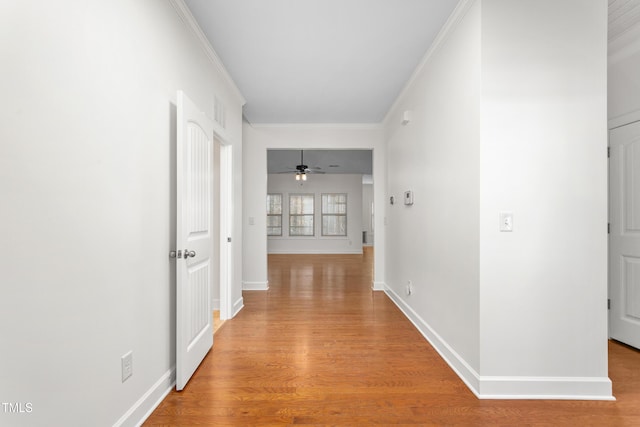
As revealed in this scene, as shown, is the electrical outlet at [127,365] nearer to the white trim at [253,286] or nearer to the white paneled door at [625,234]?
the white trim at [253,286]

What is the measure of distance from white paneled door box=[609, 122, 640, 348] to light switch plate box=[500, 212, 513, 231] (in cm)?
167

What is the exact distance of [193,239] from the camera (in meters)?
2.37

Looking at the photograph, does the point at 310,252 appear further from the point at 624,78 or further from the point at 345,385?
the point at 624,78

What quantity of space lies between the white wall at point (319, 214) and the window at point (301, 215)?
139 millimetres

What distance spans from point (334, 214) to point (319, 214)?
515 millimetres

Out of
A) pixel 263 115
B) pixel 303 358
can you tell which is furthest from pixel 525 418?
pixel 263 115

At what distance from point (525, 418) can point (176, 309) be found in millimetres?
2279

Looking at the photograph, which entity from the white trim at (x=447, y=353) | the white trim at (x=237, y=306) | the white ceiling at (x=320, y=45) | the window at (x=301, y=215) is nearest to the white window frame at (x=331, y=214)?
the window at (x=301, y=215)

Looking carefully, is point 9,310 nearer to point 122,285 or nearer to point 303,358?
point 122,285

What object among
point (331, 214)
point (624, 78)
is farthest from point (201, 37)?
point (331, 214)

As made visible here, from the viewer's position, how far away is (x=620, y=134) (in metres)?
2.91

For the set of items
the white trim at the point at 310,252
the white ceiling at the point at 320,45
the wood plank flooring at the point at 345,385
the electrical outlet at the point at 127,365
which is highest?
the white ceiling at the point at 320,45

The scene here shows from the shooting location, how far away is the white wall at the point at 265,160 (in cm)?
506

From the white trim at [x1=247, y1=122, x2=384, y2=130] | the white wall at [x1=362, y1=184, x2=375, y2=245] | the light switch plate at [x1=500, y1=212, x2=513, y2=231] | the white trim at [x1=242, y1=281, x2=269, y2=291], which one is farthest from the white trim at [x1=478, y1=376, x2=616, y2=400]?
the white wall at [x1=362, y1=184, x2=375, y2=245]
